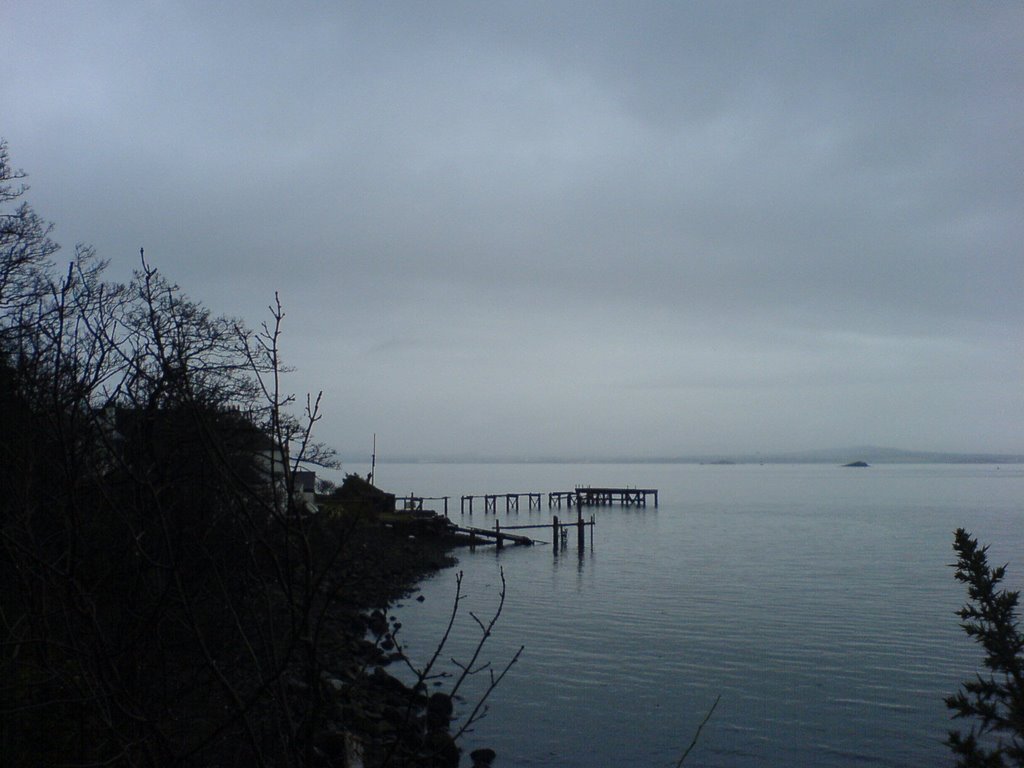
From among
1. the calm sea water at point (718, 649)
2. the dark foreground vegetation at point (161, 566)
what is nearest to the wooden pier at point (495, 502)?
the calm sea water at point (718, 649)

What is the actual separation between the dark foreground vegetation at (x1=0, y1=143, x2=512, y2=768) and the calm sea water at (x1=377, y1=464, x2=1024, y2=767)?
12.8 feet

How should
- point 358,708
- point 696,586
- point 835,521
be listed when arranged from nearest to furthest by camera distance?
point 358,708 → point 696,586 → point 835,521

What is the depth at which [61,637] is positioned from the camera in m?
7.04

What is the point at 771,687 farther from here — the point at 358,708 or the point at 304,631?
the point at 304,631

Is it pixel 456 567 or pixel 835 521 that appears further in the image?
pixel 835 521

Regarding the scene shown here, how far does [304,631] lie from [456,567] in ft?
140

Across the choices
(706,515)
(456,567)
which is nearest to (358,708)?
(456,567)

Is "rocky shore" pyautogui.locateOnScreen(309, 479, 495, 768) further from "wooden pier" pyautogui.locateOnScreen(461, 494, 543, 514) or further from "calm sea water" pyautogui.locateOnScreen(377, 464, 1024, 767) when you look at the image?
"wooden pier" pyautogui.locateOnScreen(461, 494, 543, 514)

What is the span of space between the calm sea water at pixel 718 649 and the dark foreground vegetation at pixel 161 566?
391 cm

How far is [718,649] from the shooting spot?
77.6ft

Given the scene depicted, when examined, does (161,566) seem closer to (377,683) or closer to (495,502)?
(377,683)

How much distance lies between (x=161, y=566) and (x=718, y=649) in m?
22.8

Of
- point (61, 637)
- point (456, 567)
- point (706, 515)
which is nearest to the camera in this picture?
point (61, 637)

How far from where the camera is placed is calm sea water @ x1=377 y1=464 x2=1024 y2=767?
16281mm
